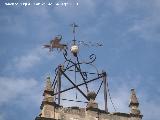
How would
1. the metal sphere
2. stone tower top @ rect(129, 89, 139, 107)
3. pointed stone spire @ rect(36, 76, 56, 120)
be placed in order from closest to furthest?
pointed stone spire @ rect(36, 76, 56, 120) < stone tower top @ rect(129, 89, 139, 107) < the metal sphere

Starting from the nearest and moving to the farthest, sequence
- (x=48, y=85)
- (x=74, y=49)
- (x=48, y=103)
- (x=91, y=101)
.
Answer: (x=48, y=103) → (x=48, y=85) → (x=91, y=101) → (x=74, y=49)

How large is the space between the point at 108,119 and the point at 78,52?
4.80 metres

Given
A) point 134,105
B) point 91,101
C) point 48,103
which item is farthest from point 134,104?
point 48,103

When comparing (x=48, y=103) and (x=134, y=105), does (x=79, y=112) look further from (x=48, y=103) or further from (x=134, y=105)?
(x=134, y=105)

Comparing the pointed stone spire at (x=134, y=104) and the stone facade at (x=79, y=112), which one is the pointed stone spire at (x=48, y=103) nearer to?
the stone facade at (x=79, y=112)

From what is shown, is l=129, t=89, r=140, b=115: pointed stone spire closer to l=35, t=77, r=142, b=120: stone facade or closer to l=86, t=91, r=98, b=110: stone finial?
l=35, t=77, r=142, b=120: stone facade

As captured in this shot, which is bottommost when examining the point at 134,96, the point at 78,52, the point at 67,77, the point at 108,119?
the point at 108,119

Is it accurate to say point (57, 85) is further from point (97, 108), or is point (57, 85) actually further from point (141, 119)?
point (141, 119)

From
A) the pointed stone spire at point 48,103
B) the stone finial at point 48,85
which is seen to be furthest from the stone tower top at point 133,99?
the stone finial at point 48,85

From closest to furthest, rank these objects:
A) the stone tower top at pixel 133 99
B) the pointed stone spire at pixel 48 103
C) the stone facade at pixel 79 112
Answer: the pointed stone spire at pixel 48 103, the stone facade at pixel 79 112, the stone tower top at pixel 133 99

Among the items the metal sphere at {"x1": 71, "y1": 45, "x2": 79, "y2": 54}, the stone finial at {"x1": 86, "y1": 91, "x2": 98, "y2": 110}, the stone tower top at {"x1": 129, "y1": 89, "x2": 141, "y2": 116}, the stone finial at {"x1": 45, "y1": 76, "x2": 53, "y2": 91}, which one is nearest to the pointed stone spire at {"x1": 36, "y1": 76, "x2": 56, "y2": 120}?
the stone finial at {"x1": 45, "y1": 76, "x2": 53, "y2": 91}

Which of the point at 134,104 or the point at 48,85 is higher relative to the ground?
the point at 48,85

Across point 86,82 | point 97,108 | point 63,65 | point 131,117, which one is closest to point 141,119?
point 131,117

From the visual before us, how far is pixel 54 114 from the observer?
21.4 m
